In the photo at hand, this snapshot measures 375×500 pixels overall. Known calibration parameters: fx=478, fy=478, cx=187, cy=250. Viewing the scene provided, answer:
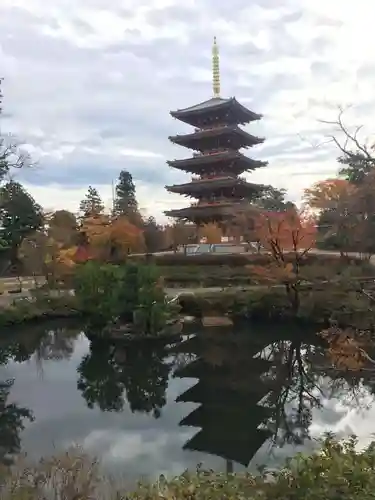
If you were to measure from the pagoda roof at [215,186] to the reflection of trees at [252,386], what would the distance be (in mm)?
13172

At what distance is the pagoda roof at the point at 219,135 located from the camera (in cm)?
3040

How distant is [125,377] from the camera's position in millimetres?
13531

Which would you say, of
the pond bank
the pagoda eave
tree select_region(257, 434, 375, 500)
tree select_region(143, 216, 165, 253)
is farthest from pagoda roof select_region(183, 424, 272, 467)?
tree select_region(143, 216, 165, 253)

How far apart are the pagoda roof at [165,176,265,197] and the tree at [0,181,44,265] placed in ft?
38.3

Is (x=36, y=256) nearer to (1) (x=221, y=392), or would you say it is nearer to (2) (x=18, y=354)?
(2) (x=18, y=354)

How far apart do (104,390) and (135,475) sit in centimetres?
494

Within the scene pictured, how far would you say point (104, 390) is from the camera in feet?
41.4

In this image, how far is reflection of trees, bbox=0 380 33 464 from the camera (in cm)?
914

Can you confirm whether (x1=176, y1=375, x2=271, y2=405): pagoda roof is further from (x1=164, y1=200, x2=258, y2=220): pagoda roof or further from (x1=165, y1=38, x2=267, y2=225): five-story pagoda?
(x1=165, y1=38, x2=267, y2=225): five-story pagoda

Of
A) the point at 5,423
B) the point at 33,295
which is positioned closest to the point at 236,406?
the point at 5,423

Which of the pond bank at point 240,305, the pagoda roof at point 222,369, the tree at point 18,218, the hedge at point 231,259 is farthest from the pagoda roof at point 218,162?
the pagoda roof at point 222,369

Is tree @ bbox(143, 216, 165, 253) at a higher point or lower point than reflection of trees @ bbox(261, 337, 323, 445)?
higher

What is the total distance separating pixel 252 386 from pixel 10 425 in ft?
19.2

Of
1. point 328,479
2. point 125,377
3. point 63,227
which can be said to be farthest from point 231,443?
point 63,227
